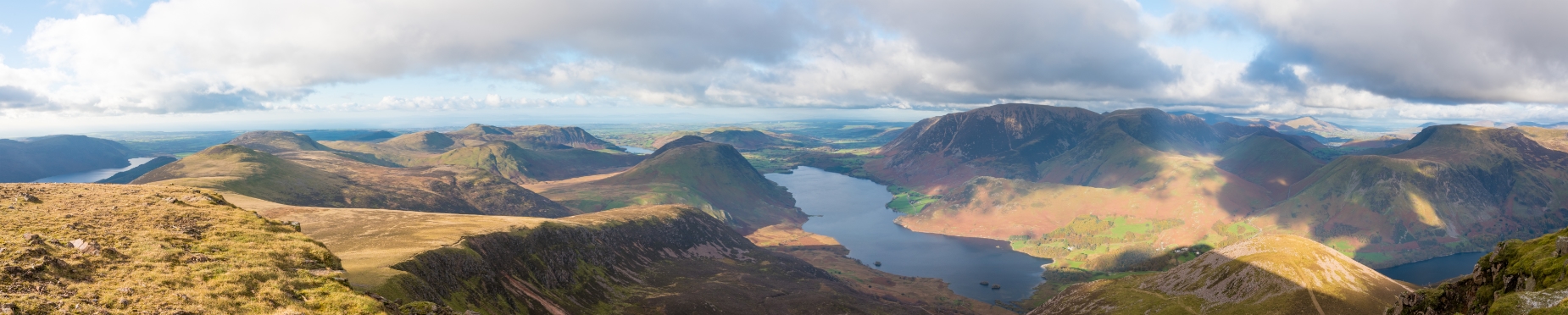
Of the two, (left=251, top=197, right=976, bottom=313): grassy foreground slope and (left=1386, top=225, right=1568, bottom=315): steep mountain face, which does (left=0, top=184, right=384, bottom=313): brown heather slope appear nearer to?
(left=251, top=197, right=976, bottom=313): grassy foreground slope

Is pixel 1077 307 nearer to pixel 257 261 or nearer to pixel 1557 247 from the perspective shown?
pixel 1557 247

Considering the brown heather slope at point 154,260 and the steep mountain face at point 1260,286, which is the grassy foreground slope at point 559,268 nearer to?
the brown heather slope at point 154,260

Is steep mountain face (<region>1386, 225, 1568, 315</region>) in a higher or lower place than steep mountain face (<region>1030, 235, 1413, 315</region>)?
higher


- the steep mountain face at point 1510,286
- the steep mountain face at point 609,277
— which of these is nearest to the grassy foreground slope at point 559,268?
the steep mountain face at point 609,277

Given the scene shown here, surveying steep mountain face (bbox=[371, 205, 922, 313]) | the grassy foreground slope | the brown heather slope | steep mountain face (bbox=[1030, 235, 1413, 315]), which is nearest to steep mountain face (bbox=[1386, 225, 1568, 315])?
steep mountain face (bbox=[1030, 235, 1413, 315])

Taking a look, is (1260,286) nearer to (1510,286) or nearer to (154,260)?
(1510,286)

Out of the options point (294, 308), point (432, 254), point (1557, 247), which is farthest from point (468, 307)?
point (1557, 247)

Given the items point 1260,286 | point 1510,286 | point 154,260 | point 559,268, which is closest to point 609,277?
point 559,268
